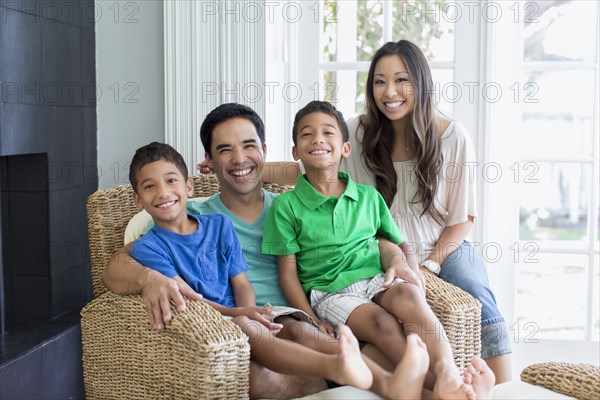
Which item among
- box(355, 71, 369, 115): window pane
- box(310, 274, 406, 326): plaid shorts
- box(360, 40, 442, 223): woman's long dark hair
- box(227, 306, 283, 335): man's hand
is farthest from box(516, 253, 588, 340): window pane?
box(227, 306, 283, 335): man's hand

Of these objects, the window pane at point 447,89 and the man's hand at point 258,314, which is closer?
the man's hand at point 258,314

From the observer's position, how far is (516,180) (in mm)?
3180

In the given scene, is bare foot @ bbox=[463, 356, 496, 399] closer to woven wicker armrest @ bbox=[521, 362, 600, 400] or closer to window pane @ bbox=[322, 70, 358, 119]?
woven wicker armrest @ bbox=[521, 362, 600, 400]

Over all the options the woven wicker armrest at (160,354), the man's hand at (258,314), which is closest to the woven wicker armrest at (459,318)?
the man's hand at (258,314)

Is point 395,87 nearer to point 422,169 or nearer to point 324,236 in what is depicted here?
point 422,169

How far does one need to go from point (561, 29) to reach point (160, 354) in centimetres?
199

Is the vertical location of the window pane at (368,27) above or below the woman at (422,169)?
above

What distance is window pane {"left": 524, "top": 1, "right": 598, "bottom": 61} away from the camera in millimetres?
3123

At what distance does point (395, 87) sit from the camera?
2629 mm

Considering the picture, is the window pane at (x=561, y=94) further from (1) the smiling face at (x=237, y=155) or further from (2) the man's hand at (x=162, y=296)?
(2) the man's hand at (x=162, y=296)

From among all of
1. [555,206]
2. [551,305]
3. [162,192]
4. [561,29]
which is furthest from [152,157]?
[555,206]

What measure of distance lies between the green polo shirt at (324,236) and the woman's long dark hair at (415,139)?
0.30m

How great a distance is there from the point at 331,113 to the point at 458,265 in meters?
0.64

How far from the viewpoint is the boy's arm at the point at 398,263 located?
2242 mm
